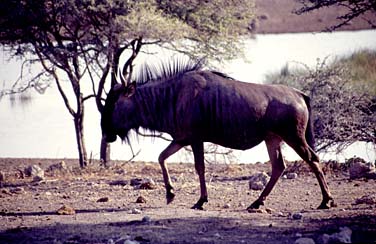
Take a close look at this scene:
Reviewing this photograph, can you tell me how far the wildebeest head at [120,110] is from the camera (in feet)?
35.2

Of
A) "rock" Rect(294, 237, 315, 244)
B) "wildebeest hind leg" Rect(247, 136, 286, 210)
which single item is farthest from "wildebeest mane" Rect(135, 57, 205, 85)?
"rock" Rect(294, 237, 315, 244)

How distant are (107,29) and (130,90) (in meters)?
4.53

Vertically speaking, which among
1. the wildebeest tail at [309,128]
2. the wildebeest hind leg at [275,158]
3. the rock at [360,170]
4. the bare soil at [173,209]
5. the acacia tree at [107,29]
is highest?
the acacia tree at [107,29]

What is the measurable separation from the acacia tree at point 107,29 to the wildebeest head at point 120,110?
3097 mm

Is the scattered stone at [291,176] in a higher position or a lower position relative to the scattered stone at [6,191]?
higher

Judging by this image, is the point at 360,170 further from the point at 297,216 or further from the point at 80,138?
the point at 80,138

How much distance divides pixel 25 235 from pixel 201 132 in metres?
2.64

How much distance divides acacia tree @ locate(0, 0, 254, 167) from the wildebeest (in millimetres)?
3659

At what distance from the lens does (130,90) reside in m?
10.7

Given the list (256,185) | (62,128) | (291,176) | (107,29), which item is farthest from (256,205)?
(62,128)

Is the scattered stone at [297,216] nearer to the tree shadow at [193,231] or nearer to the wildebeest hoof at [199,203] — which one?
the tree shadow at [193,231]

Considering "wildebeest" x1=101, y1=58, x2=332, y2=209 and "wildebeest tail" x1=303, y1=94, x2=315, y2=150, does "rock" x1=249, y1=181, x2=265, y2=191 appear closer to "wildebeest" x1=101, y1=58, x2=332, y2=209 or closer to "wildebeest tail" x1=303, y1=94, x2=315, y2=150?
"wildebeest" x1=101, y1=58, x2=332, y2=209

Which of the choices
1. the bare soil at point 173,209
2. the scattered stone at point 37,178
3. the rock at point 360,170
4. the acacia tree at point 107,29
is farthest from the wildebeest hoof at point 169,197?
the acacia tree at point 107,29

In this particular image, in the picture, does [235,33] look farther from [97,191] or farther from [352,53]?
[352,53]
